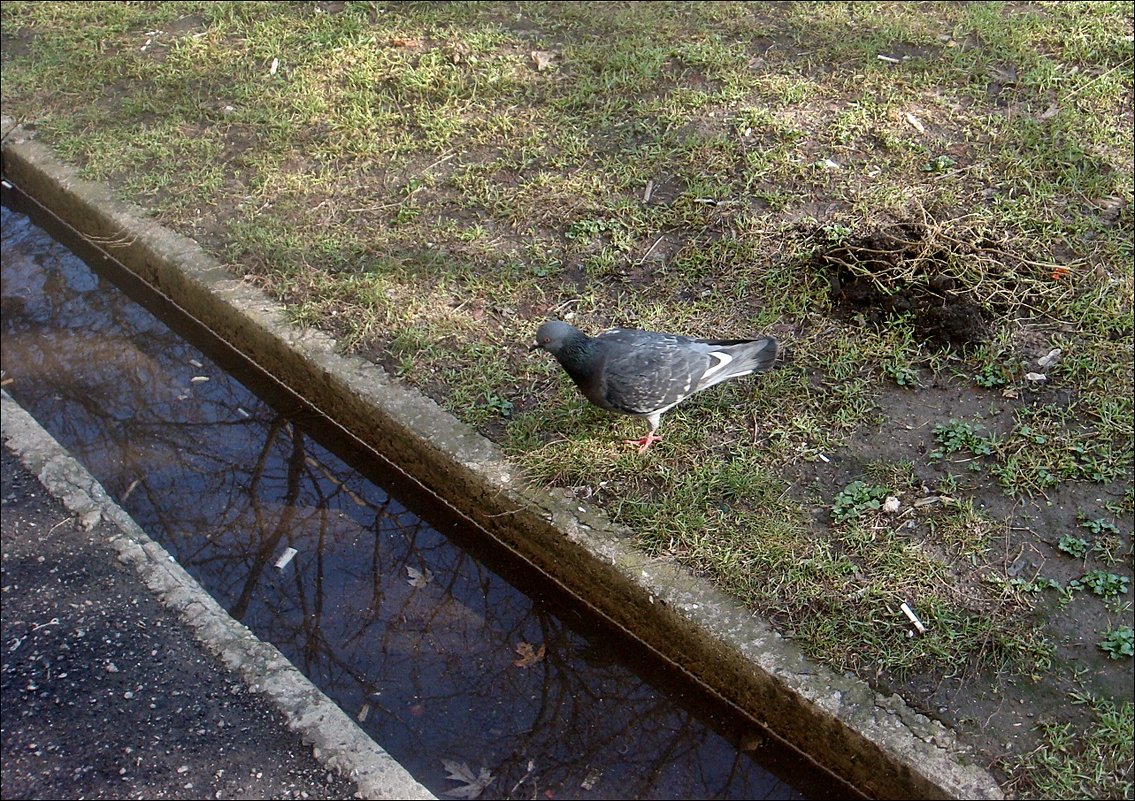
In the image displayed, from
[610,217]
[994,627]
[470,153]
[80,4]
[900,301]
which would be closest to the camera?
[994,627]

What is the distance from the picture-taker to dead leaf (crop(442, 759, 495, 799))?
→ 3.45m

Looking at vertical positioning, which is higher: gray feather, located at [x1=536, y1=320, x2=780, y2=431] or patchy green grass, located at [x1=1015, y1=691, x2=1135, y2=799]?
gray feather, located at [x1=536, y1=320, x2=780, y2=431]

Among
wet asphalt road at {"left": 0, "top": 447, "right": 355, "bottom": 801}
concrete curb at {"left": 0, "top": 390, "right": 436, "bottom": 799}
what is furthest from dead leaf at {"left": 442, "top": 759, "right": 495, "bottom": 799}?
wet asphalt road at {"left": 0, "top": 447, "right": 355, "bottom": 801}

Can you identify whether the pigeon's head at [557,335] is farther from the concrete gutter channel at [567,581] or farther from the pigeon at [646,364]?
the concrete gutter channel at [567,581]

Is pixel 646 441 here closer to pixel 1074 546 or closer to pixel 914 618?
pixel 914 618

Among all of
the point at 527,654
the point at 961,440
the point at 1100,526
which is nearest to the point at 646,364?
the point at 527,654

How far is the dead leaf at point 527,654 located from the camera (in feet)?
12.7

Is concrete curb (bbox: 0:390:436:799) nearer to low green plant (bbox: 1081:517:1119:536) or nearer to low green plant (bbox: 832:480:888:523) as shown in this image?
low green plant (bbox: 832:480:888:523)

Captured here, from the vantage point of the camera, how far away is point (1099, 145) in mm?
5602

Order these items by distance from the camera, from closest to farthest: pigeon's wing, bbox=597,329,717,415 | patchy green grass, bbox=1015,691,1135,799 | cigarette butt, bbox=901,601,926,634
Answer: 1. patchy green grass, bbox=1015,691,1135,799
2. cigarette butt, bbox=901,601,926,634
3. pigeon's wing, bbox=597,329,717,415

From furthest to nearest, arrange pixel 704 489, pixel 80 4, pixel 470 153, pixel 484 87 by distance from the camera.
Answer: pixel 80 4 → pixel 484 87 → pixel 470 153 → pixel 704 489

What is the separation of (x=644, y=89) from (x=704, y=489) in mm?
3241

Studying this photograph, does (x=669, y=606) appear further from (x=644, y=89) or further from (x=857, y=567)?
(x=644, y=89)

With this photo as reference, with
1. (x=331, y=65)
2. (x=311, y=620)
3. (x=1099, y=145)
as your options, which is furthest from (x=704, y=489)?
(x=331, y=65)
